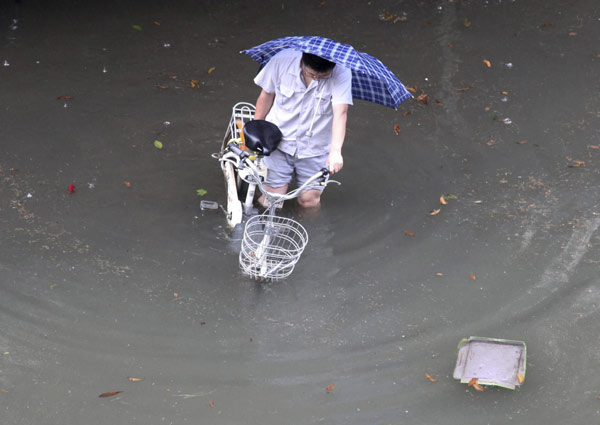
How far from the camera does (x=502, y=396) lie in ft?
14.6

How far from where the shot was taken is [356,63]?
479 centimetres

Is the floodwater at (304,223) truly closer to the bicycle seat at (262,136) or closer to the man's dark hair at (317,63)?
the bicycle seat at (262,136)

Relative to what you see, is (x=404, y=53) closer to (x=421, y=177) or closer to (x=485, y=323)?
(x=421, y=177)

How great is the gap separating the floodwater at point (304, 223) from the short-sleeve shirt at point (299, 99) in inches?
27.9

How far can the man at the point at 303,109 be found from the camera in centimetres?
505

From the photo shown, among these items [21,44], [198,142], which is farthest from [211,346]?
[21,44]

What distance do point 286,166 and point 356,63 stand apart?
43.4 inches

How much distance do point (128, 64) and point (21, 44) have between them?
112 cm

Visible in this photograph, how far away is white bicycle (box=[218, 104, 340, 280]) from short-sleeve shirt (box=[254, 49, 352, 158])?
11.7 inches

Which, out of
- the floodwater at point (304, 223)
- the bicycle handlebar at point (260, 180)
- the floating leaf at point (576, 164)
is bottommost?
the floodwater at point (304, 223)

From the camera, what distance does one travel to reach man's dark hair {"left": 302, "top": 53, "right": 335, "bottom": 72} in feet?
16.3

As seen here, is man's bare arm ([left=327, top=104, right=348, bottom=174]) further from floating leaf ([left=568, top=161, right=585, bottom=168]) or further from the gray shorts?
floating leaf ([left=568, top=161, right=585, bottom=168])

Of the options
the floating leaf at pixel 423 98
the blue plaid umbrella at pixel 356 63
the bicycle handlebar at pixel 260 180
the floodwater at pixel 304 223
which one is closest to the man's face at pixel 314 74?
the blue plaid umbrella at pixel 356 63

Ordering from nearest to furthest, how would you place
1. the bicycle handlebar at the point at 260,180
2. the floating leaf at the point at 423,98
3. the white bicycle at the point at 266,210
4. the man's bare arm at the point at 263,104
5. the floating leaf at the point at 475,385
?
the floating leaf at the point at 475,385 → the bicycle handlebar at the point at 260,180 → the white bicycle at the point at 266,210 → the man's bare arm at the point at 263,104 → the floating leaf at the point at 423,98
